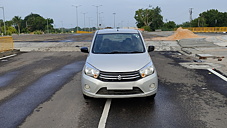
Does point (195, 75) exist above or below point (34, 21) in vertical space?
below

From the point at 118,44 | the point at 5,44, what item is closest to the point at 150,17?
the point at 5,44

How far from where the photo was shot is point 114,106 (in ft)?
16.5

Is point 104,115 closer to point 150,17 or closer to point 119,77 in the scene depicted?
point 119,77

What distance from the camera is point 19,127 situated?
4.06 m

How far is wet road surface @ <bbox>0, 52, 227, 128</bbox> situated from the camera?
4.24 metres

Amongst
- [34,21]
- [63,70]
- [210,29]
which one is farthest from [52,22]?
[63,70]

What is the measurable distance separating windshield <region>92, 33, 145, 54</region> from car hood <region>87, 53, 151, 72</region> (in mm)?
380

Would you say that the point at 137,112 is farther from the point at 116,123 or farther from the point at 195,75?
the point at 195,75

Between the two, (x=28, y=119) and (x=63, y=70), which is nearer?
(x=28, y=119)

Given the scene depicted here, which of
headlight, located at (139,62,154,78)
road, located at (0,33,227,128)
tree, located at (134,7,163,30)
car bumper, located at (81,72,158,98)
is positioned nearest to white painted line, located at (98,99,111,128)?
road, located at (0,33,227,128)

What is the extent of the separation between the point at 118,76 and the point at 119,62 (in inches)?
18.1

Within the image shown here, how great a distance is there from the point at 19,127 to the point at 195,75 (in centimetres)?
637

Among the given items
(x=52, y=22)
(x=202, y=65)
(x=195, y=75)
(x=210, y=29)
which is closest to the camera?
(x=195, y=75)

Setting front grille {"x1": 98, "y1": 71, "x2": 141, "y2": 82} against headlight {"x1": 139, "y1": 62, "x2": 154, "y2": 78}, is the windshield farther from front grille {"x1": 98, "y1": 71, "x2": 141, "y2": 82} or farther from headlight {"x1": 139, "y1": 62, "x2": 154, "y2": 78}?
front grille {"x1": 98, "y1": 71, "x2": 141, "y2": 82}
